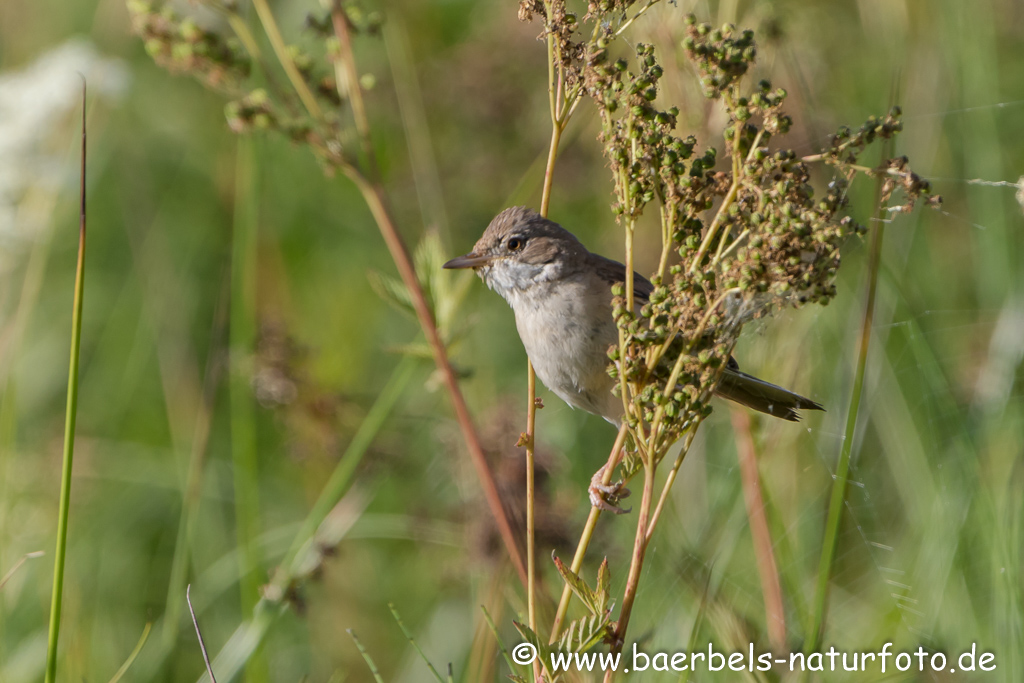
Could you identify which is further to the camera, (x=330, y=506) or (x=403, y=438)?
(x=403, y=438)

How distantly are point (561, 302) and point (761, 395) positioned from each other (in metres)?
0.62

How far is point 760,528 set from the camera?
254cm

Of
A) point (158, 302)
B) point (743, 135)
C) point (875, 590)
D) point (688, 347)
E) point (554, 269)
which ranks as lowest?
point (875, 590)

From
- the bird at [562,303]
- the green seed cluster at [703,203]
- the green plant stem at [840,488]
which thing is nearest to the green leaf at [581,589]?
the green seed cluster at [703,203]

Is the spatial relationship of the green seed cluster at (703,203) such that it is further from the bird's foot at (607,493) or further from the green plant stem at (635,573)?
the bird's foot at (607,493)

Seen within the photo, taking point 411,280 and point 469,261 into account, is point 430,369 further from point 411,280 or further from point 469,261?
point 411,280

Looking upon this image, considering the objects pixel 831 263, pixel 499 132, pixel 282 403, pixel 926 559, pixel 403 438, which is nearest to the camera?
pixel 831 263

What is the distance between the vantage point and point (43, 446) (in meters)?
4.11

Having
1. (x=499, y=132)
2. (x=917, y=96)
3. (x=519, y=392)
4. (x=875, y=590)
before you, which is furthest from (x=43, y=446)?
(x=917, y=96)

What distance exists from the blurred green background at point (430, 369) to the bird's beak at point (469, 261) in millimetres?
165

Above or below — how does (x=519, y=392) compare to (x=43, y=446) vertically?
above

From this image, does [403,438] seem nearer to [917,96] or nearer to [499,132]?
[499,132]

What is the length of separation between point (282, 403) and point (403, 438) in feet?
2.32

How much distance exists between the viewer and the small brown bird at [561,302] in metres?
2.40
